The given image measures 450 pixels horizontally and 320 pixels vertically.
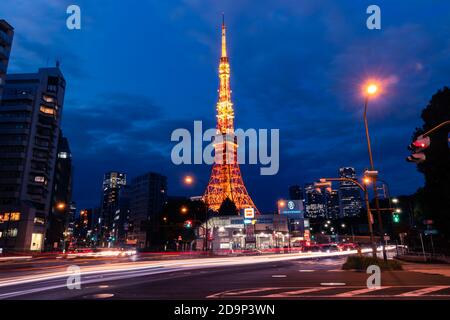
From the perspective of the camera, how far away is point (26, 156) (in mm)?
73625

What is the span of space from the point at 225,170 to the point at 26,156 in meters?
44.8

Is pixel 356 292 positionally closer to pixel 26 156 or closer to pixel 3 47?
pixel 3 47

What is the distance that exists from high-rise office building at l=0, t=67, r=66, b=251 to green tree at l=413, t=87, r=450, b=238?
6967cm

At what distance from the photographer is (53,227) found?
92.0 meters

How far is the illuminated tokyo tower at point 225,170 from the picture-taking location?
83188 millimetres

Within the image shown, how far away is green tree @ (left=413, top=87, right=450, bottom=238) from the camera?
34.6 meters

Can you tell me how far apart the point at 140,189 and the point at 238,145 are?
91.9m

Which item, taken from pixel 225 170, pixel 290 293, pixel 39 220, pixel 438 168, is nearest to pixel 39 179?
pixel 39 220

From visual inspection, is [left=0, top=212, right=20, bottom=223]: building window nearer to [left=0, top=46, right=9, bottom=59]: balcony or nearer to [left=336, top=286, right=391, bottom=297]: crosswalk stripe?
[left=0, top=46, right=9, bottom=59]: balcony

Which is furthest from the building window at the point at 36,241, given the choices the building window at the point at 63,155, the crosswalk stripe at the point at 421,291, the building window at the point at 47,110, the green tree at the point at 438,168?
the crosswalk stripe at the point at 421,291

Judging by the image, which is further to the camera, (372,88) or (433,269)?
(433,269)

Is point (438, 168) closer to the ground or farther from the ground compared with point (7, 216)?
farther from the ground
